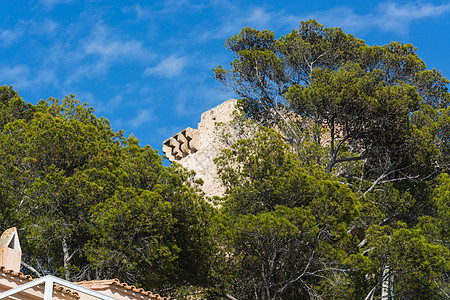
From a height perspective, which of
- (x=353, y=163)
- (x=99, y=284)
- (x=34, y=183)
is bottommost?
(x=99, y=284)

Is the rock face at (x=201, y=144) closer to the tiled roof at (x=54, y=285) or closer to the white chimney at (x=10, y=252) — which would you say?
the white chimney at (x=10, y=252)

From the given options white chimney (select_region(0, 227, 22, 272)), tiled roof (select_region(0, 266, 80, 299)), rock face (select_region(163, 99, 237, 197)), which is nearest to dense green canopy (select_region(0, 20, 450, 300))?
white chimney (select_region(0, 227, 22, 272))

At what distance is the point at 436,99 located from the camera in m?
20.2

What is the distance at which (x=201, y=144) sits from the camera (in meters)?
33.2

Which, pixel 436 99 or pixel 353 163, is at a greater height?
pixel 436 99

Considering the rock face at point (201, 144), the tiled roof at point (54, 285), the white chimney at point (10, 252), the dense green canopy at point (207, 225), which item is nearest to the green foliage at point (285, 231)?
the dense green canopy at point (207, 225)

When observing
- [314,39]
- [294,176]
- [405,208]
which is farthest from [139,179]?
[314,39]

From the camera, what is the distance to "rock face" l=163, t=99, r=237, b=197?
29913 millimetres

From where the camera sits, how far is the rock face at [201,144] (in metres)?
29.9

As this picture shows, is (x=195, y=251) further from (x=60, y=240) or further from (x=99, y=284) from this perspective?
(x=99, y=284)

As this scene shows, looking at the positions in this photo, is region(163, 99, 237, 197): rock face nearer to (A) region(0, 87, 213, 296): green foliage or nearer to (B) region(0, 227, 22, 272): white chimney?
(A) region(0, 87, 213, 296): green foliage

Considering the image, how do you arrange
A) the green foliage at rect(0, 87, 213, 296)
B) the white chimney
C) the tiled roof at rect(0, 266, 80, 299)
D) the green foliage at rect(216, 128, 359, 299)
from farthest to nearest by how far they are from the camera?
the green foliage at rect(216, 128, 359, 299), the green foliage at rect(0, 87, 213, 296), the white chimney, the tiled roof at rect(0, 266, 80, 299)

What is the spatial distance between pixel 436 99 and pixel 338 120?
4.71 metres

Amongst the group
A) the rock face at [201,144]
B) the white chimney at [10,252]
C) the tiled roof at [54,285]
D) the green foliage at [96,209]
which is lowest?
the tiled roof at [54,285]
